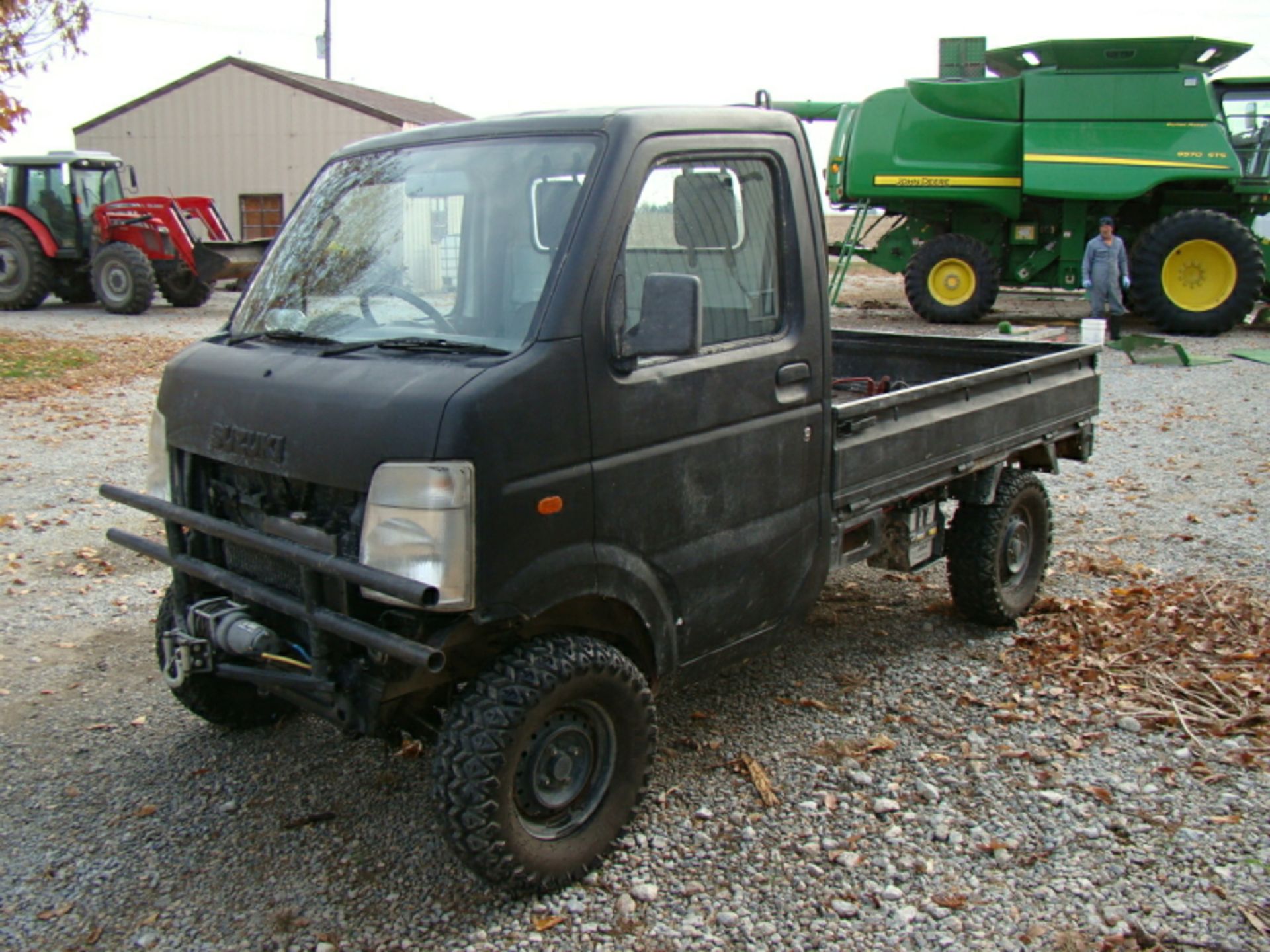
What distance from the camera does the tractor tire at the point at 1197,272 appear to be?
15914 mm

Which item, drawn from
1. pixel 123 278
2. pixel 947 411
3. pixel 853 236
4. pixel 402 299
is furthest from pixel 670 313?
pixel 123 278

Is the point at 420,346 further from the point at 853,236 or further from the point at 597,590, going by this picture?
the point at 853,236

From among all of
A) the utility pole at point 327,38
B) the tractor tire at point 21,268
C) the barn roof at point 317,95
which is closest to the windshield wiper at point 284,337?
the tractor tire at point 21,268

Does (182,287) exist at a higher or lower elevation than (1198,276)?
lower

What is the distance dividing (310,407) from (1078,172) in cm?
1591

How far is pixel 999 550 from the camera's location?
17.4ft

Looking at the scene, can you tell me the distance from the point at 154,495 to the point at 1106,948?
3264 millimetres

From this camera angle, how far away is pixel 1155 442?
9.80m

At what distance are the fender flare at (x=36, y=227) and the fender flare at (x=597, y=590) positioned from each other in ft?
67.8

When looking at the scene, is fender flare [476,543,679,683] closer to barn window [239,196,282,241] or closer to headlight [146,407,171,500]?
headlight [146,407,171,500]

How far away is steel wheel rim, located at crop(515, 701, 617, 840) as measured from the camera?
3270 millimetres

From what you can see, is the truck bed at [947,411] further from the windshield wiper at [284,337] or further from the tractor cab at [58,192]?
the tractor cab at [58,192]

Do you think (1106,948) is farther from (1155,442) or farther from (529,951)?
(1155,442)

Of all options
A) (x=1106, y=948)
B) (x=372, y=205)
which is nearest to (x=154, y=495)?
(x=372, y=205)
